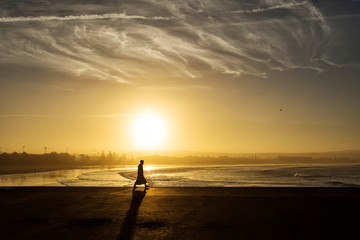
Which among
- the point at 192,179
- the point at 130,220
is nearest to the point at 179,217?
the point at 130,220

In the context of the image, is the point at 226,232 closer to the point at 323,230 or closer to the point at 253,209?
the point at 323,230

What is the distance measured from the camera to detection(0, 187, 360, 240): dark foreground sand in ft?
23.9

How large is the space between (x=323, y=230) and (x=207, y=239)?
3.35 meters

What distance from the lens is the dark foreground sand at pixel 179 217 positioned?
23.9ft

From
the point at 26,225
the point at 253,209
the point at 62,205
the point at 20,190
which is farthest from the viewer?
the point at 20,190

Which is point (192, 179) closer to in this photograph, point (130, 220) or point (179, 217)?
A: point (179, 217)

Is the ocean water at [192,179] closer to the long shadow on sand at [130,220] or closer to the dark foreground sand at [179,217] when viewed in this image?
the dark foreground sand at [179,217]

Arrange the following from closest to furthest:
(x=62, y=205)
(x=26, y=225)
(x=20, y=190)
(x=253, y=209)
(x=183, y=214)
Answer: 1. (x=26, y=225)
2. (x=183, y=214)
3. (x=253, y=209)
4. (x=62, y=205)
5. (x=20, y=190)

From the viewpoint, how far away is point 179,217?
9086 mm

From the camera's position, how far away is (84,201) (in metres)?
12.2

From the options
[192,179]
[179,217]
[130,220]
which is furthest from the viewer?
[192,179]

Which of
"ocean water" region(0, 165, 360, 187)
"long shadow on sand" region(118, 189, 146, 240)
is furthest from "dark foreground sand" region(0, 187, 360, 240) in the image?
"ocean water" region(0, 165, 360, 187)

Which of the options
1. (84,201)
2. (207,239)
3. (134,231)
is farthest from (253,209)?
(84,201)

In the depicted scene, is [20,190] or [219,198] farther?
[20,190]
